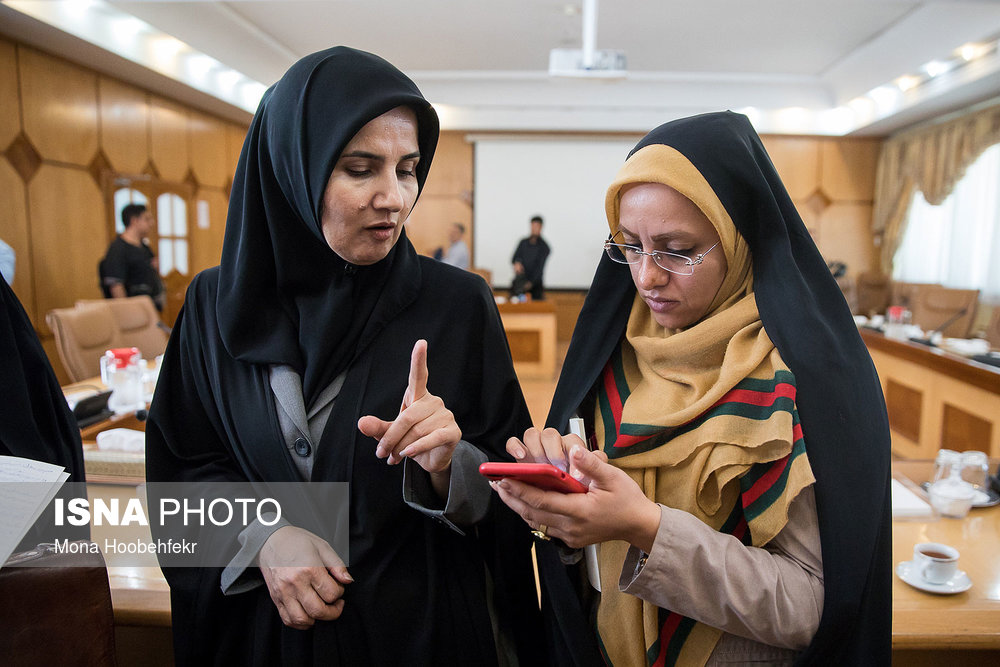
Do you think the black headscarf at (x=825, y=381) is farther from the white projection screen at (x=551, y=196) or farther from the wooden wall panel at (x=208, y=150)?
the white projection screen at (x=551, y=196)

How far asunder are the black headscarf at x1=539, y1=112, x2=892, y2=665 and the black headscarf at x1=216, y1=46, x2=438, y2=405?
488 mm

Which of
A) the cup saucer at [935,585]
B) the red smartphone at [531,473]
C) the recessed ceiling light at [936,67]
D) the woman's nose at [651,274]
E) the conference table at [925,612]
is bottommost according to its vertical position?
the conference table at [925,612]

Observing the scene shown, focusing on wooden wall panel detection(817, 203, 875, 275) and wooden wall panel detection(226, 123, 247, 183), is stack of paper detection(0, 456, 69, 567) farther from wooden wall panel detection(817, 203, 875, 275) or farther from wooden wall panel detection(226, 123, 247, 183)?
wooden wall panel detection(817, 203, 875, 275)

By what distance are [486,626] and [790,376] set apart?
658mm

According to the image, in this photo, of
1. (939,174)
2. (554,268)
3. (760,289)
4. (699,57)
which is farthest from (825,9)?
(760,289)

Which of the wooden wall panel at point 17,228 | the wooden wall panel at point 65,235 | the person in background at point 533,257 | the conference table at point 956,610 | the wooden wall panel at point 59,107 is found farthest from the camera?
the person in background at point 533,257

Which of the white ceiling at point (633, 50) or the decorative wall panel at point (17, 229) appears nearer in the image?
the decorative wall panel at point (17, 229)

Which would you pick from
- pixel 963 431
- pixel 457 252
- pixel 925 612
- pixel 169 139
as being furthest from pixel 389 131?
pixel 457 252

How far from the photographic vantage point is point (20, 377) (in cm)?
117

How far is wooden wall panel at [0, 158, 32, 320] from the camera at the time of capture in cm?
552

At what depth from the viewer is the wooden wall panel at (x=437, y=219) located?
10.7m

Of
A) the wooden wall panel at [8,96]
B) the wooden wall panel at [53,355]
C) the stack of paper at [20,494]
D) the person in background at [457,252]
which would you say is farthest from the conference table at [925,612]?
the person in background at [457,252]

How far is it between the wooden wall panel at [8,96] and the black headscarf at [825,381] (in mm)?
6321

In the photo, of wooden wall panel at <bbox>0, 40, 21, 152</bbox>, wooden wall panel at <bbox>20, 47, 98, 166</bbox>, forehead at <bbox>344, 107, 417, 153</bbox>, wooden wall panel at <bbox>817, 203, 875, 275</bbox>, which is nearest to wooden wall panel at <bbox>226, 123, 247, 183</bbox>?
wooden wall panel at <bbox>20, 47, 98, 166</bbox>
